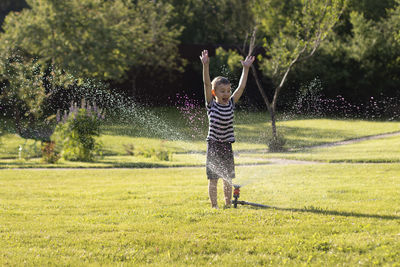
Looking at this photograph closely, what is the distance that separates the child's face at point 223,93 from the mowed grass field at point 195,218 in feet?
4.33

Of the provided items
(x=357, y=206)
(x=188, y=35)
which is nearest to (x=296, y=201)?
(x=357, y=206)

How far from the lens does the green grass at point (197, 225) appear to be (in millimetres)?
4426

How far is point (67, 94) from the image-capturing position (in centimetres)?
2355

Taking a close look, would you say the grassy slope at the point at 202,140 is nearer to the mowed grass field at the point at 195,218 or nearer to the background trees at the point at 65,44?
the mowed grass field at the point at 195,218

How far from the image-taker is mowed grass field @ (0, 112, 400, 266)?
4.45 meters

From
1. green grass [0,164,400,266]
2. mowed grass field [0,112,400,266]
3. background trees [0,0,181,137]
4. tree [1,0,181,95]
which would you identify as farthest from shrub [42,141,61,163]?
tree [1,0,181,95]

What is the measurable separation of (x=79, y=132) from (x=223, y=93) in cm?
926

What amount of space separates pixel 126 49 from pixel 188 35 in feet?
44.5

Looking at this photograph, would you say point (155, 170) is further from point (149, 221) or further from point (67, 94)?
point (67, 94)

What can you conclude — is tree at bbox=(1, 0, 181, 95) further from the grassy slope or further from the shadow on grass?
the shadow on grass

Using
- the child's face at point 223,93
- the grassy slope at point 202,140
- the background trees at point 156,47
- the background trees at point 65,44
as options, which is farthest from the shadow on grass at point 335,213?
the background trees at point 156,47

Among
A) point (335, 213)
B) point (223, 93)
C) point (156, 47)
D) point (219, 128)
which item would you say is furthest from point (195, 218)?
point (156, 47)

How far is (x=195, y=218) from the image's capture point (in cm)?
580

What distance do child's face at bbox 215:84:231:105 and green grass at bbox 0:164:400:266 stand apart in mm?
1320
